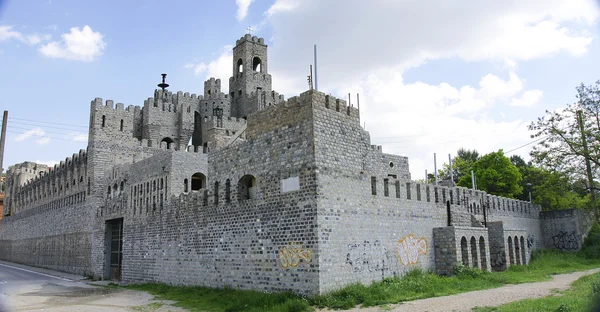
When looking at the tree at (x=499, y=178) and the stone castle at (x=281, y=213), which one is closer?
the stone castle at (x=281, y=213)

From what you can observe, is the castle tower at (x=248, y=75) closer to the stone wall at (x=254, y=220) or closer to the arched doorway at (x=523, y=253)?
the stone wall at (x=254, y=220)

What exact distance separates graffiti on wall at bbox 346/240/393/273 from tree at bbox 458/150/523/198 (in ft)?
99.0

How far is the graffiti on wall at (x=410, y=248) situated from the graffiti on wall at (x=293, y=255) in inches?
191

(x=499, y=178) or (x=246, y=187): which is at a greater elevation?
(x=499, y=178)

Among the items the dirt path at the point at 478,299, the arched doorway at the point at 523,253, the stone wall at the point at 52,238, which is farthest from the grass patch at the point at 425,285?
the stone wall at the point at 52,238

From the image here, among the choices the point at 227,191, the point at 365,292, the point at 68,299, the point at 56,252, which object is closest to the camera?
the point at 365,292

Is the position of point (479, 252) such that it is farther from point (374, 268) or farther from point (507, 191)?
point (507, 191)

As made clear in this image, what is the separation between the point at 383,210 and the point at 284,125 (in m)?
5.00

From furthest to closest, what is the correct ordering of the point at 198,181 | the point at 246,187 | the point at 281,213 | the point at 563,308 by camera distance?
the point at 198,181 < the point at 246,187 < the point at 281,213 < the point at 563,308

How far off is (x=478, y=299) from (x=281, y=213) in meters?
6.62

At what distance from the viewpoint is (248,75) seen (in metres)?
48.5

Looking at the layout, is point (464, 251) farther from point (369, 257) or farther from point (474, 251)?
point (369, 257)

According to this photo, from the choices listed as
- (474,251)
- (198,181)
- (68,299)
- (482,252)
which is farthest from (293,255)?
(198,181)

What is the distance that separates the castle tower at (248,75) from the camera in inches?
1890
